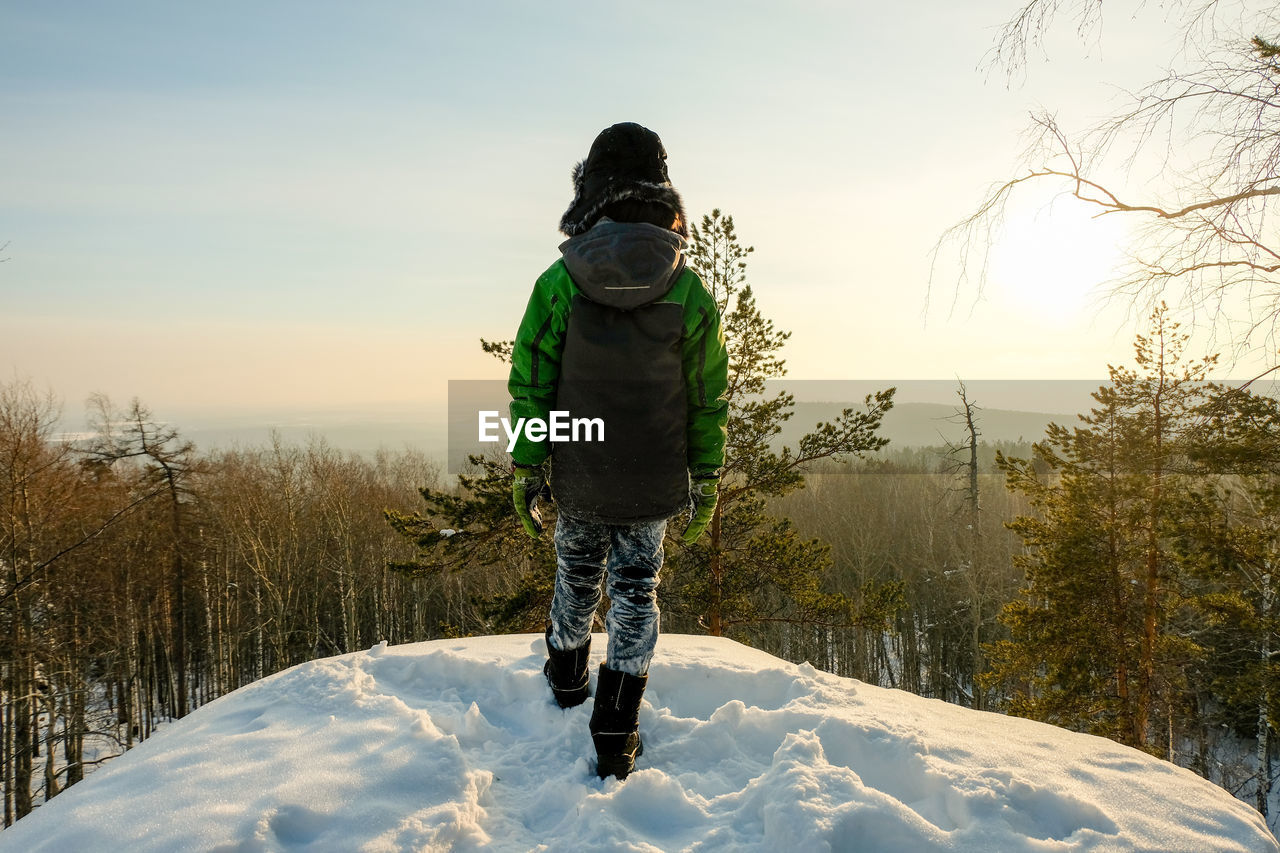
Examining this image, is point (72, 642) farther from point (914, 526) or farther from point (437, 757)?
point (914, 526)

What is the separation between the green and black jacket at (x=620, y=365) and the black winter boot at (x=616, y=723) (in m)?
0.67

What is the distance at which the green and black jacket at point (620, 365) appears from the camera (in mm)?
2562

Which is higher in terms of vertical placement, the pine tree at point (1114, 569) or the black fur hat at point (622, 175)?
the black fur hat at point (622, 175)

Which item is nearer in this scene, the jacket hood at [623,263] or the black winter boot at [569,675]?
the jacket hood at [623,263]

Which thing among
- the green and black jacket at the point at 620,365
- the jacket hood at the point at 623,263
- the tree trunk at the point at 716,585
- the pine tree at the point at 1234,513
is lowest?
the tree trunk at the point at 716,585

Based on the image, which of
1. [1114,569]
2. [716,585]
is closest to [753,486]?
[716,585]

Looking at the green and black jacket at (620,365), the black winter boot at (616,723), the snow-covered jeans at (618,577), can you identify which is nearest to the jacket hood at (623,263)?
the green and black jacket at (620,365)

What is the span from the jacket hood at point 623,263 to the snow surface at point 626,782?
182 cm

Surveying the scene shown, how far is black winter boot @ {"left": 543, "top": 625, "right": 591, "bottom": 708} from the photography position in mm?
3023

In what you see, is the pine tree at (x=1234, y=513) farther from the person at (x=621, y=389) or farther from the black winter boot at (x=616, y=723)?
the black winter boot at (x=616, y=723)

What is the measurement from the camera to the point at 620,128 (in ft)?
8.91

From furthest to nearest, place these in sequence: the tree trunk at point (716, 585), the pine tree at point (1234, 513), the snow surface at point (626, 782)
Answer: the tree trunk at point (716, 585) < the pine tree at point (1234, 513) < the snow surface at point (626, 782)

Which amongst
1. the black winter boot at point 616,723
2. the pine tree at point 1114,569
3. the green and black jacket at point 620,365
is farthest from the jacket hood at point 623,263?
the pine tree at point 1114,569

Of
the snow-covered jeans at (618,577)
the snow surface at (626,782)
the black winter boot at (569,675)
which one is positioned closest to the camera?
the snow surface at (626,782)
